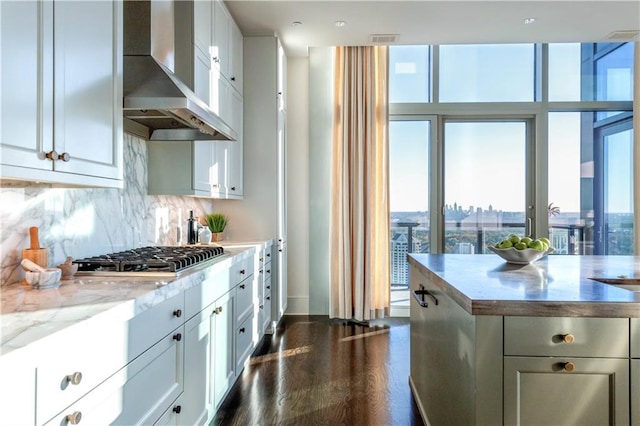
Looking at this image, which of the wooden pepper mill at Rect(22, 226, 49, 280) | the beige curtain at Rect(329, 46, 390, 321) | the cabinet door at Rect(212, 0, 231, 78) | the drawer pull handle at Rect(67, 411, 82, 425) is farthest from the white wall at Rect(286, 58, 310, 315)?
the drawer pull handle at Rect(67, 411, 82, 425)

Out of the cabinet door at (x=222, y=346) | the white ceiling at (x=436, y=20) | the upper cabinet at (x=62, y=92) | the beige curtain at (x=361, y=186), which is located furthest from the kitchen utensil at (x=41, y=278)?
the beige curtain at (x=361, y=186)

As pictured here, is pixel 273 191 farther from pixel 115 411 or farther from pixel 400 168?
pixel 115 411

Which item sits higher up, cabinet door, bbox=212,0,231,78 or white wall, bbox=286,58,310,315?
cabinet door, bbox=212,0,231,78

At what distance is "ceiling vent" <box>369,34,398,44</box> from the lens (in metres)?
3.74

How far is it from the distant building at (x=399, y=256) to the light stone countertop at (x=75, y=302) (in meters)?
2.99

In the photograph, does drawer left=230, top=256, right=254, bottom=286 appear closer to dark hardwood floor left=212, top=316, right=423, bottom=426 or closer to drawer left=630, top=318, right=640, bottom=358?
dark hardwood floor left=212, top=316, right=423, bottom=426

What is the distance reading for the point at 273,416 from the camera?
2262mm

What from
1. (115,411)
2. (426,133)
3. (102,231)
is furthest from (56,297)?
(426,133)

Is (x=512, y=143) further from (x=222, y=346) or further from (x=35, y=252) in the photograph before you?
(x=35, y=252)

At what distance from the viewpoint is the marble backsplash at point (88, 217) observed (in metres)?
1.54

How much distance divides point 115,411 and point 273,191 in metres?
2.60

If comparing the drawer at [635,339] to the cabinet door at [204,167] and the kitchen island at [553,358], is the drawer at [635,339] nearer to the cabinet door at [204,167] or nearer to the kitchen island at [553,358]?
the kitchen island at [553,358]

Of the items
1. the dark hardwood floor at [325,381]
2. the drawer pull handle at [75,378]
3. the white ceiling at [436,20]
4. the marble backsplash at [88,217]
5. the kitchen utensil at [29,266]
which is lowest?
the dark hardwood floor at [325,381]

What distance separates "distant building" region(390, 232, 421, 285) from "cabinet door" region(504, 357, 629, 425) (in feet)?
10.5
